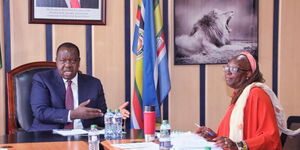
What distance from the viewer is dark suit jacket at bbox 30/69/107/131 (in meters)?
3.20

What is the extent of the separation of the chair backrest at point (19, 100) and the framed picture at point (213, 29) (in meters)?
1.59


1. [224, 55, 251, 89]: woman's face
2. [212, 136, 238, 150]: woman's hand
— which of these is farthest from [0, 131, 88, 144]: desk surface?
[224, 55, 251, 89]: woman's face

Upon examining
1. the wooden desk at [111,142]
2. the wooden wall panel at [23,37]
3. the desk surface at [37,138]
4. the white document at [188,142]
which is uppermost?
the wooden wall panel at [23,37]

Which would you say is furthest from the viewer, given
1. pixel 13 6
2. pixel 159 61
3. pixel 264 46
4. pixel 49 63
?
pixel 264 46

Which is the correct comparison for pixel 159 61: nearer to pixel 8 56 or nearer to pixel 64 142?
pixel 8 56

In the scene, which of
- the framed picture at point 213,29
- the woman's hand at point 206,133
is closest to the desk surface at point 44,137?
the woman's hand at point 206,133

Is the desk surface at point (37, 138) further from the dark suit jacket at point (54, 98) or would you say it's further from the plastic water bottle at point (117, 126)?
the dark suit jacket at point (54, 98)

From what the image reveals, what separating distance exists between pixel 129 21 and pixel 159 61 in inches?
20.1

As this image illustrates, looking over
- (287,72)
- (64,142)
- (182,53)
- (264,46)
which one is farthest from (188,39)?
(64,142)

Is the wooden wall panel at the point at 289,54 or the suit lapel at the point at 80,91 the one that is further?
the wooden wall panel at the point at 289,54

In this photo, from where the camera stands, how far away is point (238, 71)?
268 cm

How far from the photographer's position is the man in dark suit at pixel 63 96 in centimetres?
317

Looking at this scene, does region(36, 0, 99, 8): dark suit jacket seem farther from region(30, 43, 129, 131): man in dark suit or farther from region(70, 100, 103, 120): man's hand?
region(70, 100, 103, 120): man's hand

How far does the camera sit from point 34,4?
156 inches
